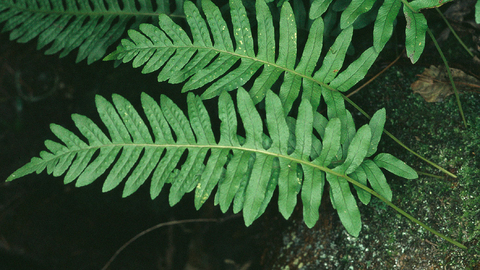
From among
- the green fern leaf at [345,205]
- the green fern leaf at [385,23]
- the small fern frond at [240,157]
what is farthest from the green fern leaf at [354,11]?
the green fern leaf at [345,205]

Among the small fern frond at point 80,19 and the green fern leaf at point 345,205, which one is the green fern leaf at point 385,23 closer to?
the green fern leaf at point 345,205

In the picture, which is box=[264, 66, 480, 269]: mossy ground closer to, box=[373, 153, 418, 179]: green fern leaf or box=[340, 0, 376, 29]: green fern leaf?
box=[373, 153, 418, 179]: green fern leaf

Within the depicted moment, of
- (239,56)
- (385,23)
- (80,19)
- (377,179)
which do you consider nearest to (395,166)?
(377,179)

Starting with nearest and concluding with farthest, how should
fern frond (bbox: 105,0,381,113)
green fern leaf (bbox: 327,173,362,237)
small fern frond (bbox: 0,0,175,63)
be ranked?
green fern leaf (bbox: 327,173,362,237)
fern frond (bbox: 105,0,381,113)
small fern frond (bbox: 0,0,175,63)

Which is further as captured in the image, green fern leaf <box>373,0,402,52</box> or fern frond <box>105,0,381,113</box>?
fern frond <box>105,0,381,113</box>

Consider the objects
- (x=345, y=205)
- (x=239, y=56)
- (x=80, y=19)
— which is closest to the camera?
(x=345, y=205)

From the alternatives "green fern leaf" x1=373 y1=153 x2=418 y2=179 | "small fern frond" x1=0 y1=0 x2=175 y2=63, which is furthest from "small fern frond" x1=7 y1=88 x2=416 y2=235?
"small fern frond" x1=0 y1=0 x2=175 y2=63

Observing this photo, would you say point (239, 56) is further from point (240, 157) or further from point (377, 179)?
point (377, 179)
